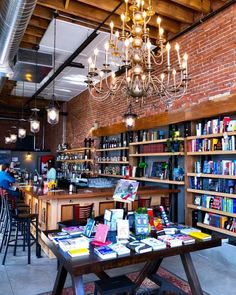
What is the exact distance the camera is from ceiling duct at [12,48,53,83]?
567cm

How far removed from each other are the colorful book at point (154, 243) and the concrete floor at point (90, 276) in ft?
4.88

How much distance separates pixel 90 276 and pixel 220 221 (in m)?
2.26

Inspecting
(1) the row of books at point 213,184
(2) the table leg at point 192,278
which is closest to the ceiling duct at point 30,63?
(1) the row of books at point 213,184

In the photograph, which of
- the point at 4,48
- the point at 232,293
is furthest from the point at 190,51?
the point at 232,293

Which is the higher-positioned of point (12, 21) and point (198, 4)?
point (198, 4)

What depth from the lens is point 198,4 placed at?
16.0 ft

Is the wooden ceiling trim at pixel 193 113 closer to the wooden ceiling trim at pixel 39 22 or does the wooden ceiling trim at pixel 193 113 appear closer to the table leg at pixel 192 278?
the table leg at pixel 192 278

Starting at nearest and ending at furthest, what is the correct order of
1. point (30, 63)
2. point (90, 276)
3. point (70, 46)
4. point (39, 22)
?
point (90, 276)
point (39, 22)
point (30, 63)
point (70, 46)

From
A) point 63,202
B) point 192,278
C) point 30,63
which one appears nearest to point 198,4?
point 30,63

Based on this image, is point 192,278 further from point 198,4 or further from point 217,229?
point 198,4

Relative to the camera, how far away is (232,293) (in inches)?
133

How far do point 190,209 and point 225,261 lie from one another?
1083 millimetres

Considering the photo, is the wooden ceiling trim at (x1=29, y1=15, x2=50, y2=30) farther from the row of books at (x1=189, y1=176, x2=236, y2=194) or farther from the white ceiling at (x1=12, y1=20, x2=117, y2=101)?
the row of books at (x1=189, y1=176, x2=236, y2=194)

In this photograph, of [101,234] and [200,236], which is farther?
[200,236]
